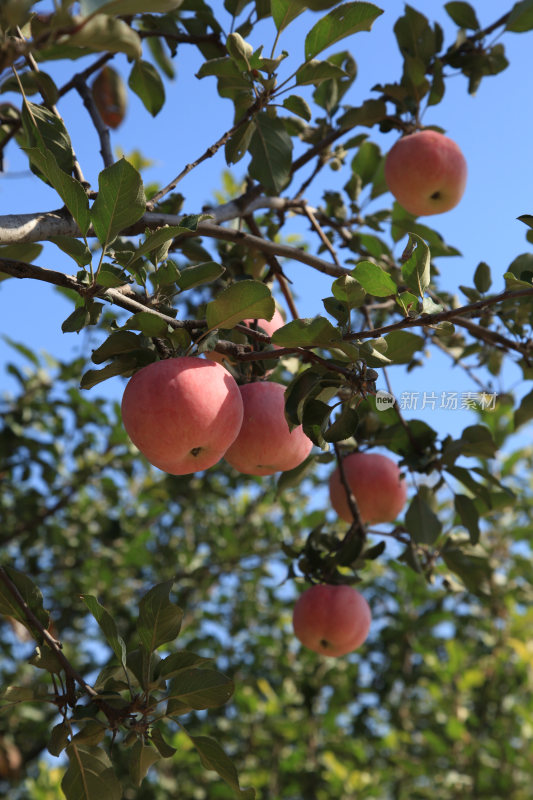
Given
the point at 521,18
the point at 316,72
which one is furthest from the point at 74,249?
the point at 521,18

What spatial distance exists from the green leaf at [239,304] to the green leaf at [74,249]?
0.71 ft

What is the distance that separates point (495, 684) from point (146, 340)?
3.33 metres

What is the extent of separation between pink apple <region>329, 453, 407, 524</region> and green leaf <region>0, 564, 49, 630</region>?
92 cm

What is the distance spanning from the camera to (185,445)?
1.25 meters

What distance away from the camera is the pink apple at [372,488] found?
2.08 m

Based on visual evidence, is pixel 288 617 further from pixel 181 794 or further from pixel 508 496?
pixel 508 496

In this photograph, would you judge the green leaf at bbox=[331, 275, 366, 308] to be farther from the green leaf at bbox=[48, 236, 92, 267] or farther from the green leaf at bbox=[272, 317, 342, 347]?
the green leaf at bbox=[48, 236, 92, 267]

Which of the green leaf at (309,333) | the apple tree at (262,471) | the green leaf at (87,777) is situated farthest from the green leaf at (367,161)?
the green leaf at (87,777)

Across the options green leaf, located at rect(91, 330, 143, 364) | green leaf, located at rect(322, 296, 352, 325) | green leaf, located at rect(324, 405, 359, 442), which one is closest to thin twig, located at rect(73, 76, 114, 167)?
green leaf, located at rect(91, 330, 143, 364)

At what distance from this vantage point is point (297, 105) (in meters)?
1.58

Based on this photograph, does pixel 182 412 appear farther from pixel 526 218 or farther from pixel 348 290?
pixel 526 218

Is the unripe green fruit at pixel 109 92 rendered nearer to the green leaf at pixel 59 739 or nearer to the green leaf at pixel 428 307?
the green leaf at pixel 428 307

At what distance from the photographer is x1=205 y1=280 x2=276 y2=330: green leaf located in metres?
1.21

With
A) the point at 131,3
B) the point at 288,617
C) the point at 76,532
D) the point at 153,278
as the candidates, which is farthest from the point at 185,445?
the point at 288,617
